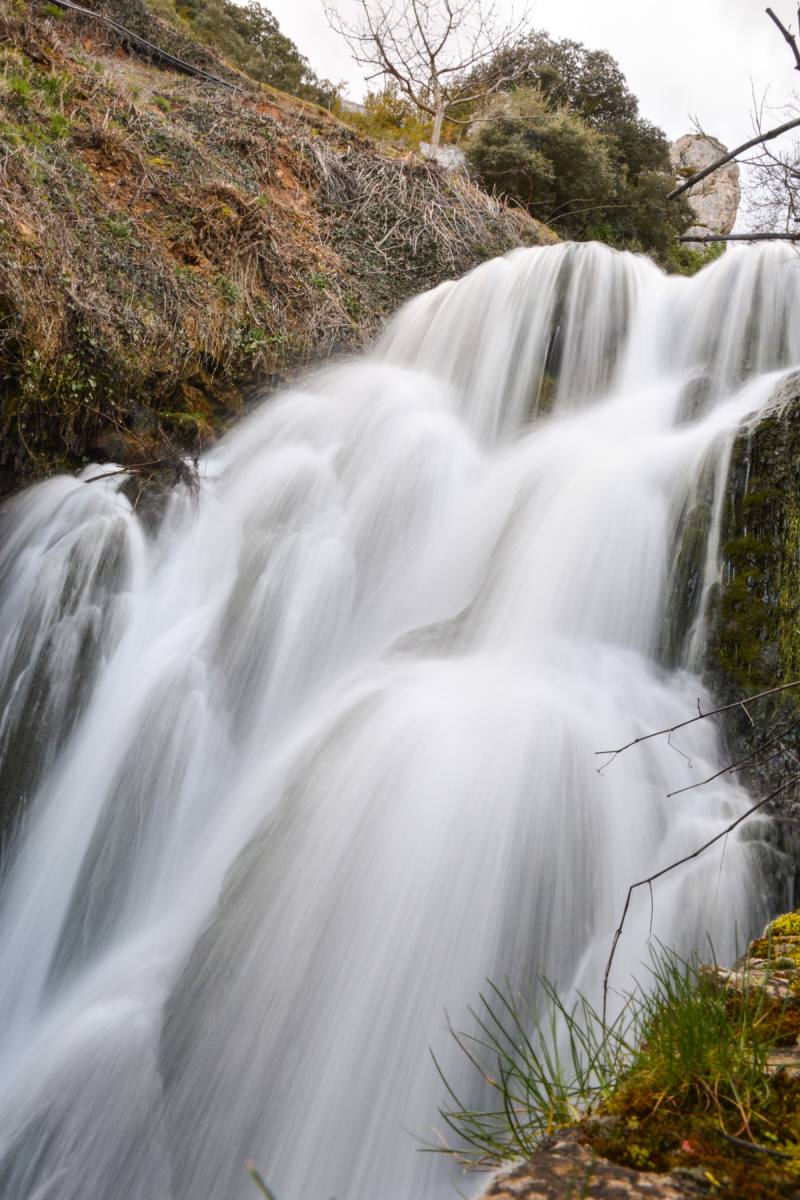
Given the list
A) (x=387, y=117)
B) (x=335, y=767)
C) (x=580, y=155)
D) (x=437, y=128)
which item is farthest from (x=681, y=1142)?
(x=387, y=117)

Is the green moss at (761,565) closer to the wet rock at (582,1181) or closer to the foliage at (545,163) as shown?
the wet rock at (582,1181)

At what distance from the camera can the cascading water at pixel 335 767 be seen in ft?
9.62

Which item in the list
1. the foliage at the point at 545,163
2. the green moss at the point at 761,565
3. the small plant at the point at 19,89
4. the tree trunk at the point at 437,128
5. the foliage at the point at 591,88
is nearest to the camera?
the green moss at the point at 761,565

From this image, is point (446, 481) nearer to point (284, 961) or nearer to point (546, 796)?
point (546, 796)

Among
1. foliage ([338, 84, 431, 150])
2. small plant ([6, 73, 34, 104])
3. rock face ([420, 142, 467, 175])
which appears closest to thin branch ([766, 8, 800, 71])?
small plant ([6, 73, 34, 104])

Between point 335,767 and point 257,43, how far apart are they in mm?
23796

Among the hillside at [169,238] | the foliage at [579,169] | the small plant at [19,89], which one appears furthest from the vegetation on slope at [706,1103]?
the foliage at [579,169]

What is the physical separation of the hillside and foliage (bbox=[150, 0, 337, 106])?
303 inches

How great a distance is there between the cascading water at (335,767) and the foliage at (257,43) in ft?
55.8

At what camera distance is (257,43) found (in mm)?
21312

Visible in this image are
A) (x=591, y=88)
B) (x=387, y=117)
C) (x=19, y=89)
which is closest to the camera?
(x=19, y=89)

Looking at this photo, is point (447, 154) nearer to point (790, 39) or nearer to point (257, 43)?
point (257, 43)

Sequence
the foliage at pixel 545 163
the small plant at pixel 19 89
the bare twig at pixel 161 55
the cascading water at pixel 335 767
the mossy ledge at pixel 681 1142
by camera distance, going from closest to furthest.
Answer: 1. the mossy ledge at pixel 681 1142
2. the cascading water at pixel 335 767
3. the small plant at pixel 19 89
4. the bare twig at pixel 161 55
5. the foliage at pixel 545 163

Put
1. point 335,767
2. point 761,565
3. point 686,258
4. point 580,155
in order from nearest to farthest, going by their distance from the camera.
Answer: point 335,767, point 761,565, point 580,155, point 686,258
